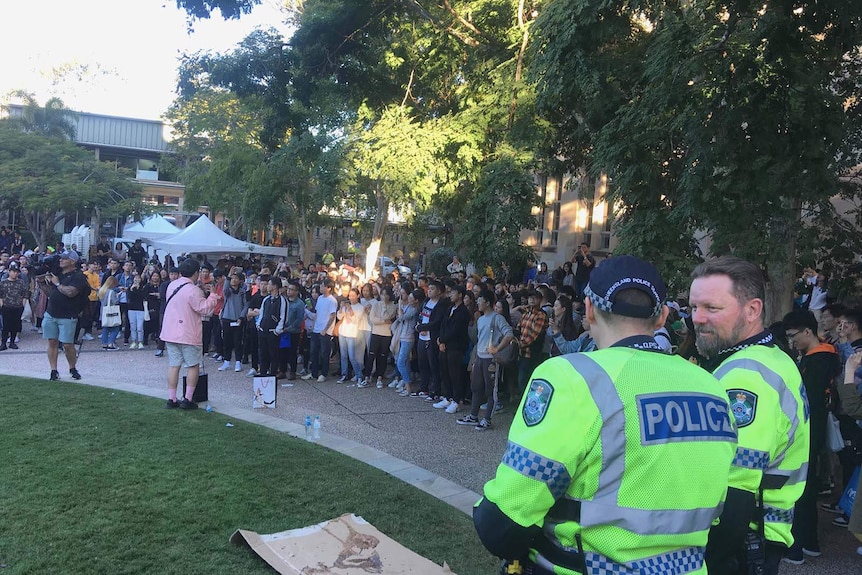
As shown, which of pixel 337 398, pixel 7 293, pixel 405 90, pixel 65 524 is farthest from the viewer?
pixel 405 90

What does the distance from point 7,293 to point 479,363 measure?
34.1 ft

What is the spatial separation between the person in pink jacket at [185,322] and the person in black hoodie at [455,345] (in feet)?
11.8

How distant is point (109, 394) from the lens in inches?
376

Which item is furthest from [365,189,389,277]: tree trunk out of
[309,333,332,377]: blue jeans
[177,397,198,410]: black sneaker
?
[177,397,198,410]: black sneaker

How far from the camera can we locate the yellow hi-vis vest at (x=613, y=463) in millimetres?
1845

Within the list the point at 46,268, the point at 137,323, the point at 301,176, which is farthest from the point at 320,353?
the point at 301,176

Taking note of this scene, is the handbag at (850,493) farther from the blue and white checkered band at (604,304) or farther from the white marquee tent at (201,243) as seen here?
the white marquee tent at (201,243)

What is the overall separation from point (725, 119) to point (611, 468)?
655 cm

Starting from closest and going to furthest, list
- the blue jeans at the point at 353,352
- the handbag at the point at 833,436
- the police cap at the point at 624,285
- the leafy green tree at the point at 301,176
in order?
the police cap at the point at 624,285, the handbag at the point at 833,436, the blue jeans at the point at 353,352, the leafy green tree at the point at 301,176

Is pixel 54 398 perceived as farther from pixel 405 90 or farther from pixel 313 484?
pixel 405 90

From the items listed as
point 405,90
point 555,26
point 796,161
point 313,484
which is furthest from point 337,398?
point 405,90

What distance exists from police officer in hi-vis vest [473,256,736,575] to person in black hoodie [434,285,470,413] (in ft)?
27.8

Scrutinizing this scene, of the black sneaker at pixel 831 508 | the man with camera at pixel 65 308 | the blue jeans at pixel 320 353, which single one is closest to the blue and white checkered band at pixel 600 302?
the black sneaker at pixel 831 508

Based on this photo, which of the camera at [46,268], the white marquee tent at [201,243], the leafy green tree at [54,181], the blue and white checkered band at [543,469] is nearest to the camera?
the blue and white checkered band at [543,469]
